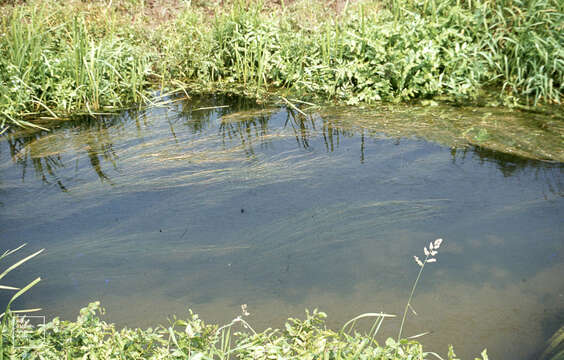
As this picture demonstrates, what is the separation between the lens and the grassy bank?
4.03m

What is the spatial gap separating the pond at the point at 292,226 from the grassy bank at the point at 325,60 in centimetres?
50

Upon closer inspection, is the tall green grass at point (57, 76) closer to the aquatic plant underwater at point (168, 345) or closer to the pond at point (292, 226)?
the pond at point (292, 226)

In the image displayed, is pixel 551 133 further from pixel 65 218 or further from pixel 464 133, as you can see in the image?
pixel 65 218

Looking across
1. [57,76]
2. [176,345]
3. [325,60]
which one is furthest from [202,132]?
[176,345]

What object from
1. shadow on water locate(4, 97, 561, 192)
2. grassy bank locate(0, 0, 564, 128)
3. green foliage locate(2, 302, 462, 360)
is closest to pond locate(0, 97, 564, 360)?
shadow on water locate(4, 97, 561, 192)

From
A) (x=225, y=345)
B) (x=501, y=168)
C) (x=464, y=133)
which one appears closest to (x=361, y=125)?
(x=464, y=133)

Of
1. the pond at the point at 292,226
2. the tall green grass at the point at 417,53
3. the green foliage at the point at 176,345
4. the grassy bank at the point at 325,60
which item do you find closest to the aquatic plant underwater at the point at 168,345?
the green foliage at the point at 176,345

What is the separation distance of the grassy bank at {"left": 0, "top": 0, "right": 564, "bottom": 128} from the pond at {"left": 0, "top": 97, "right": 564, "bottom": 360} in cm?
50

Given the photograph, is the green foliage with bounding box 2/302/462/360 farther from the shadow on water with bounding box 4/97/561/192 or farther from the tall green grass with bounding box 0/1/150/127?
the tall green grass with bounding box 0/1/150/127

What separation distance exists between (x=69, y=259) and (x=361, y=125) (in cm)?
231

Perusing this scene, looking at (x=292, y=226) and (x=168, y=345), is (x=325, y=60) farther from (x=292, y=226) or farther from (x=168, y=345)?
(x=168, y=345)

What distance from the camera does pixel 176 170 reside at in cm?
317

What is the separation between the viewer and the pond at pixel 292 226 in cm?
199

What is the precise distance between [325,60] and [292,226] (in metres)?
2.28
